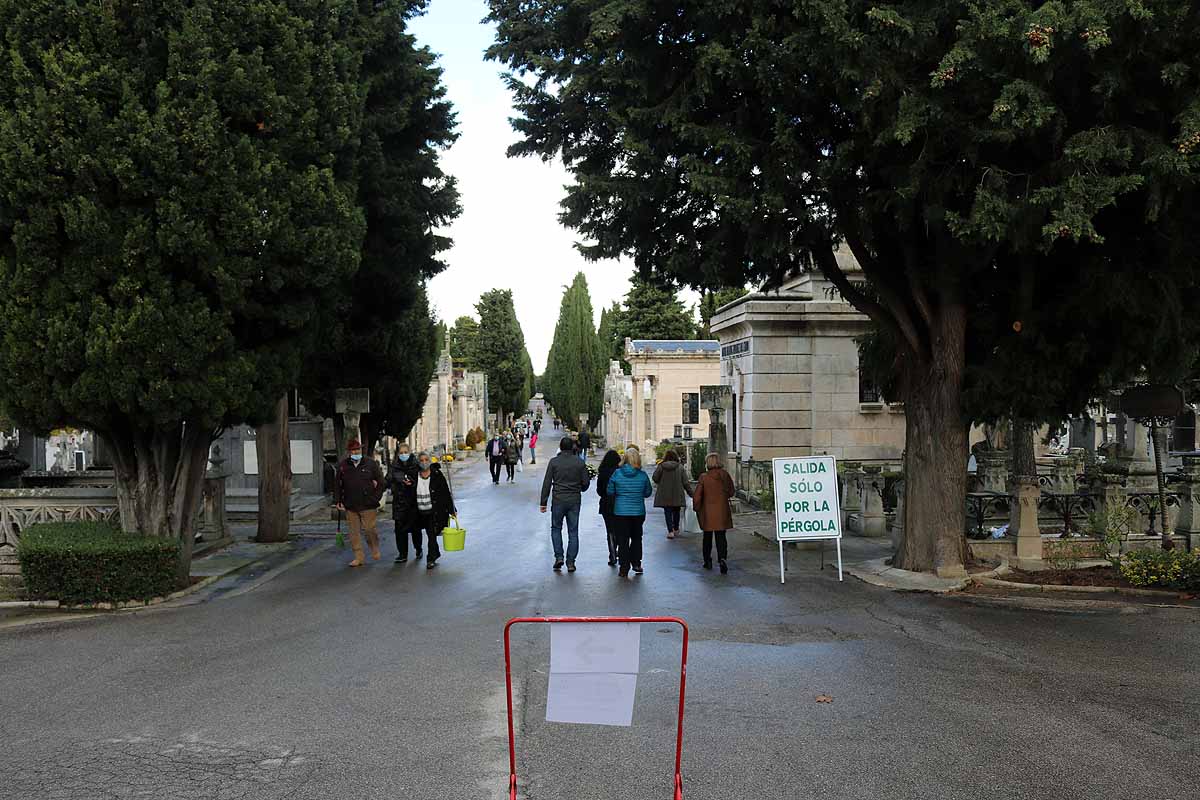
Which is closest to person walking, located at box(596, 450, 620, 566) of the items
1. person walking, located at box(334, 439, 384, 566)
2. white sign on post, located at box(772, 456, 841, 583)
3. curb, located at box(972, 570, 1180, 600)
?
white sign on post, located at box(772, 456, 841, 583)

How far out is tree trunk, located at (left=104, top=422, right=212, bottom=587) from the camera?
11664 millimetres

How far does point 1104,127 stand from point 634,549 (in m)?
7.33

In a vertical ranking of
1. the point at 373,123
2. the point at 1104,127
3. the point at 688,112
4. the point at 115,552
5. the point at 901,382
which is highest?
the point at 373,123

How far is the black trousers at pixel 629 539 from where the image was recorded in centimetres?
1281

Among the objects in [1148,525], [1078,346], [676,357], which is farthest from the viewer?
[676,357]

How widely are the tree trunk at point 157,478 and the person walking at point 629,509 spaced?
5205 millimetres

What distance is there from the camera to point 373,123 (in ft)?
49.8

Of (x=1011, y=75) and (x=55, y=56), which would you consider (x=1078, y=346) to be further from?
(x=55, y=56)

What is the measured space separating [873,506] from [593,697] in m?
13.5

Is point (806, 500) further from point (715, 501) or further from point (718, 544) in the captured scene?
point (718, 544)

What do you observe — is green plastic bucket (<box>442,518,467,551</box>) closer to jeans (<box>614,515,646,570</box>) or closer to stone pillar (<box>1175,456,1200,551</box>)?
jeans (<box>614,515,646,570</box>)

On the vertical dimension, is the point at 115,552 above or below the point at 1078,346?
below

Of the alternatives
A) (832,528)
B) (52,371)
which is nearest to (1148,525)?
(832,528)

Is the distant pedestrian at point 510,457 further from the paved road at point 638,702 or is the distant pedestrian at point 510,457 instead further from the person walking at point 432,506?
the paved road at point 638,702
